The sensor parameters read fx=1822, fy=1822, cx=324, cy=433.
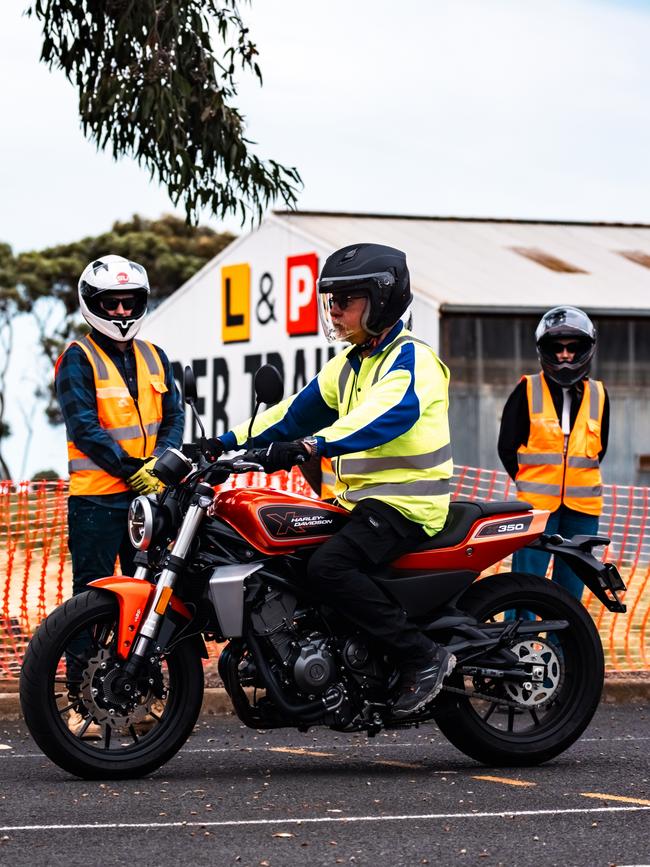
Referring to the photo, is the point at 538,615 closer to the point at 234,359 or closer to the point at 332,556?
the point at 332,556

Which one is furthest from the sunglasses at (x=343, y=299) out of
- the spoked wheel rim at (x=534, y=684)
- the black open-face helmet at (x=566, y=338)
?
the black open-face helmet at (x=566, y=338)

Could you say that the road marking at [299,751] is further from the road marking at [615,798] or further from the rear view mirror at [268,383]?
the rear view mirror at [268,383]

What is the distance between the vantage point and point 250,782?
7625 mm

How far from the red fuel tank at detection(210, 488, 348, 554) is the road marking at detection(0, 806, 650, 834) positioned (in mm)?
1299

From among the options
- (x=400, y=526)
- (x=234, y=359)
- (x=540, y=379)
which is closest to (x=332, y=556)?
(x=400, y=526)

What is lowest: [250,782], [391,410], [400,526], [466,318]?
[250,782]

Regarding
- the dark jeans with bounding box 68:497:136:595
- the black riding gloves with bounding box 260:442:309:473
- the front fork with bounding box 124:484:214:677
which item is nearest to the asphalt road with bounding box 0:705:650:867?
the front fork with bounding box 124:484:214:677

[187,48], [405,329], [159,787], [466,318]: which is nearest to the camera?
[159,787]

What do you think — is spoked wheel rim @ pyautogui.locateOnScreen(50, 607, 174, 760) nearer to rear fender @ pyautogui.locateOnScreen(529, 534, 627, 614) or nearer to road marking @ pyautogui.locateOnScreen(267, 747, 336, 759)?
road marking @ pyautogui.locateOnScreen(267, 747, 336, 759)

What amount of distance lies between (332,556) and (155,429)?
1927 mm

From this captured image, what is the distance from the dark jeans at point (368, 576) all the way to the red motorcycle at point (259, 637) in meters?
0.12

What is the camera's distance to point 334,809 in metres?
6.95

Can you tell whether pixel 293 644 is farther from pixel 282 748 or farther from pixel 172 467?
pixel 282 748

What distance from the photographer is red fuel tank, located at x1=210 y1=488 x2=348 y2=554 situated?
298 inches
